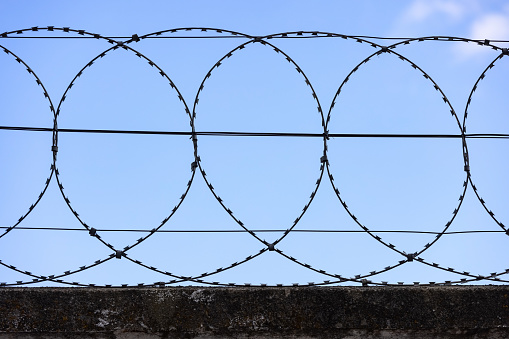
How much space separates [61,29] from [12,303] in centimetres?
159

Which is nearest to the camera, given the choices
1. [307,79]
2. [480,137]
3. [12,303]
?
[12,303]

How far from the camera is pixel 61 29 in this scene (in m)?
4.09

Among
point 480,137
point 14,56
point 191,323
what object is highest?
point 14,56

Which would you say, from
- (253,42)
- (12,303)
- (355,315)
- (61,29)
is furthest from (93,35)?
(355,315)

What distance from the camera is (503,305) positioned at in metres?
3.54

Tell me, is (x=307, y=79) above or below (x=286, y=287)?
above

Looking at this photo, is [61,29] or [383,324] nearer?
[383,324]

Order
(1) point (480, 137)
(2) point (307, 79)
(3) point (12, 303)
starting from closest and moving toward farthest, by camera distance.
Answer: (3) point (12, 303) → (2) point (307, 79) → (1) point (480, 137)

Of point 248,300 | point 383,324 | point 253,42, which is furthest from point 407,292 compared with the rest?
point 253,42

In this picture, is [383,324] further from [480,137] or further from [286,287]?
[480,137]

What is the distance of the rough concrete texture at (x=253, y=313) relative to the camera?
3.38 meters

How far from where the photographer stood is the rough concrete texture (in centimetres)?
338

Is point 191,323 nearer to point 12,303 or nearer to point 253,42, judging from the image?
point 12,303

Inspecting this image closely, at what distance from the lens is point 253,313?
3.43m
